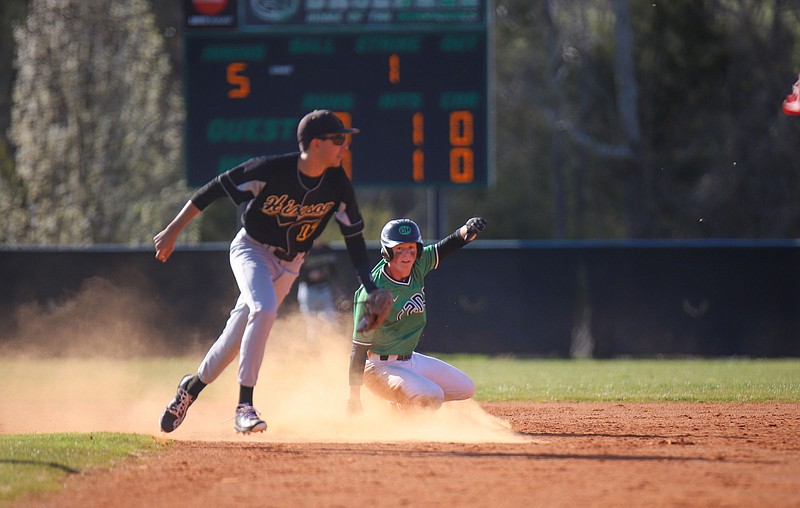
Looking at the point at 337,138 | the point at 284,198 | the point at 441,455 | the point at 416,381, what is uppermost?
the point at 337,138

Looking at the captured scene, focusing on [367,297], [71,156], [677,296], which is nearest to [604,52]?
[71,156]

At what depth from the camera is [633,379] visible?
443 inches

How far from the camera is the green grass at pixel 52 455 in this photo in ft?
16.9

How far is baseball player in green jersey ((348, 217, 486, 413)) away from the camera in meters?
6.68

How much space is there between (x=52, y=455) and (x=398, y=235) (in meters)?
2.29

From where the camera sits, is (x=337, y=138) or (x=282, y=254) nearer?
(x=337, y=138)

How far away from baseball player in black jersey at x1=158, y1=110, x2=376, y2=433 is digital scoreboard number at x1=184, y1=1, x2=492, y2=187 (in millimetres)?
7391

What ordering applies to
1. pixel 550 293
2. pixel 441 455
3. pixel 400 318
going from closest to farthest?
1. pixel 441 455
2. pixel 400 318
3. pixel 550 293

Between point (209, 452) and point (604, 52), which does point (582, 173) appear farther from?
point (209, 452)

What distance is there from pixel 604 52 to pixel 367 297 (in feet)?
84.8

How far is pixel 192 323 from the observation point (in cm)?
1499

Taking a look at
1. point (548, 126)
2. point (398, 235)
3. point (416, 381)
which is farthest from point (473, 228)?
point (548, 126)

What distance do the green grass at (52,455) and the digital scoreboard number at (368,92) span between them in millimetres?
7419

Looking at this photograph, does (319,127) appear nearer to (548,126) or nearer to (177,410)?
(177,410)
